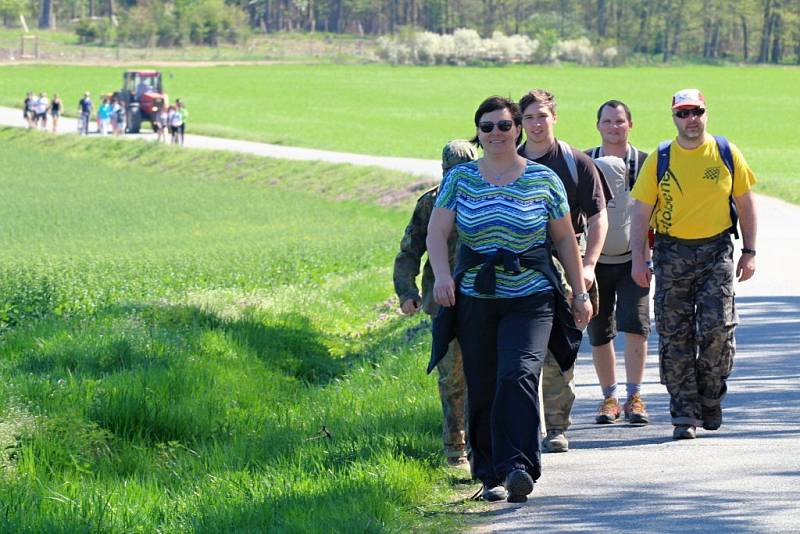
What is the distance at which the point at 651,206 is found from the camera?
8297 millimetres

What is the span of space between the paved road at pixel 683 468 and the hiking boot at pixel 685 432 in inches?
2.0

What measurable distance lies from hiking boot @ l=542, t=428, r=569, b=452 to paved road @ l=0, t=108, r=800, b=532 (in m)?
0.07

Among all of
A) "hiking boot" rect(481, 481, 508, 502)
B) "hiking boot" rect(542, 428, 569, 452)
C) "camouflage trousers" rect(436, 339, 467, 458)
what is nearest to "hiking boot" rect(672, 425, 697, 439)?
"hiking boot" rect(542, 428, 569, 452)

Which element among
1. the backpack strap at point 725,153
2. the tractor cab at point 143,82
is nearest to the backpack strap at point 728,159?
the backpack strap at point 725,153

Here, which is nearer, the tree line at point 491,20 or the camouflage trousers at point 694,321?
the camouflage trousers at point 694,321

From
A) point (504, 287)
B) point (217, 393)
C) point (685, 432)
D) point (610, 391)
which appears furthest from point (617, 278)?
point (217, 393)

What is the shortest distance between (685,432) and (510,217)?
215cm

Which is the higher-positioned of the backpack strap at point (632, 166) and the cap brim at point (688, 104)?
the cap brim at point (688, 104)

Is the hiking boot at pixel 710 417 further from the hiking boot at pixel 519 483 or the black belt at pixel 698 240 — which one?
the hiking boot at pixel 519 483

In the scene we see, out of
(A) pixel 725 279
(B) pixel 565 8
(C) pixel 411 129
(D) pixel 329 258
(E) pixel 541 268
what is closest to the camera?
(E) pixel 541 268

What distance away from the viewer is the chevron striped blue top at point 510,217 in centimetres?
657

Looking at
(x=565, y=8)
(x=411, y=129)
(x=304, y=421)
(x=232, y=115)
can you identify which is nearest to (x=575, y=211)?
(x=304, y=421)

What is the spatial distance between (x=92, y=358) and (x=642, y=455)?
517 centimetres

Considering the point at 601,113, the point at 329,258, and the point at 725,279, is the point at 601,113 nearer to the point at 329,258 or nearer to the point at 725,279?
the point at 725,279
